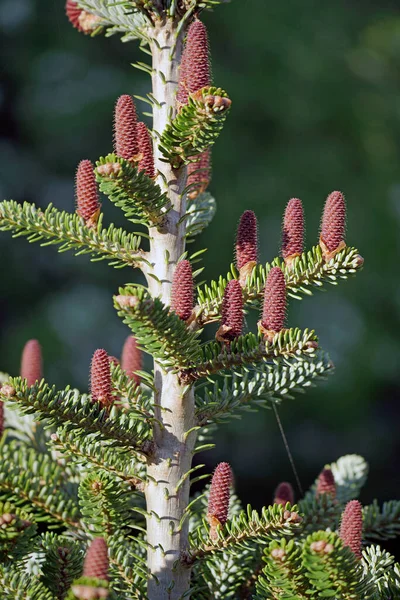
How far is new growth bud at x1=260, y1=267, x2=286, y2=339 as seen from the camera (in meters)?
0.73

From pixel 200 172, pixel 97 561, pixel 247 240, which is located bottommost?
pixel 97 561

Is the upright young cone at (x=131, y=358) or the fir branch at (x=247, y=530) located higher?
the upright young cone at (x=131, y=358)

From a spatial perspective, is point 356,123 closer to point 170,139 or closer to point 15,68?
point 15,68

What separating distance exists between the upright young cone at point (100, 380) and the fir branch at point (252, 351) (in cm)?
8

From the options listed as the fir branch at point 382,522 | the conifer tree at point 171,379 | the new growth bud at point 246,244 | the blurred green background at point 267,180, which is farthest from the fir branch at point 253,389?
the blurred green background at point 267,180

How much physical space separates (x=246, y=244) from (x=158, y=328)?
19 cm

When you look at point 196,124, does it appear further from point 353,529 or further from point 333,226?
point 353,529

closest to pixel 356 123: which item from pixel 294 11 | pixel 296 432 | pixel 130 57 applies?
pixel 294 11

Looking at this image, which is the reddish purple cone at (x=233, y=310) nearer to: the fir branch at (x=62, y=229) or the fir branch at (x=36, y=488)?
the fir branch at (x=62, y=229)

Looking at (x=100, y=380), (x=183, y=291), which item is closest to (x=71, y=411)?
(x=100, y=380)

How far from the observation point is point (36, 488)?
93 cm

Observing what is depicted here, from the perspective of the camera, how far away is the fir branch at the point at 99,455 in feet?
2.56

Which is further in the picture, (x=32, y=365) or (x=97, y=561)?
(x=32, y=365)

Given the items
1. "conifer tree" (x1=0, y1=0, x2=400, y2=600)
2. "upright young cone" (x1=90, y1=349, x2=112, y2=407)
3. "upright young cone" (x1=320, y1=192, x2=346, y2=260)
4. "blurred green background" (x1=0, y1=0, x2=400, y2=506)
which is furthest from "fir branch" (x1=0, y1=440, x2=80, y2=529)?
"blurred green background" (x1=0, y1=0, x2=400, y2=506)
